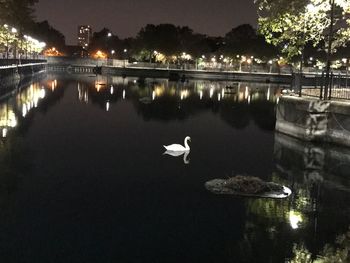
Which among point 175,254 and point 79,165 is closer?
point 175,254

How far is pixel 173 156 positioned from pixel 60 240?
36.6ft

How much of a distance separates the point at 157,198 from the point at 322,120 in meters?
13.3

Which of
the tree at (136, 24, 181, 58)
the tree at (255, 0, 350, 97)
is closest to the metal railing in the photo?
the tree at (255, 0, 350, 97)

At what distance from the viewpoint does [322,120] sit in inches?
1021

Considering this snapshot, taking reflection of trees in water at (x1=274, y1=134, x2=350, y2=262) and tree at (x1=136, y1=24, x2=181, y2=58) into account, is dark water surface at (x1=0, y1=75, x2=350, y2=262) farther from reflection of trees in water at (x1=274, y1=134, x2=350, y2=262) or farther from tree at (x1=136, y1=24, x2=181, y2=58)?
tree at (x1=136, y1=24, x2=181, y2=58)

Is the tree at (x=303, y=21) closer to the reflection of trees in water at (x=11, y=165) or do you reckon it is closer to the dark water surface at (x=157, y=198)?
the dark water surface at (x=157, y=198)

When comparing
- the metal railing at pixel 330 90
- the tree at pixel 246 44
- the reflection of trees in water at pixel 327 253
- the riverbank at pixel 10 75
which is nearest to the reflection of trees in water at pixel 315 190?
the reflection of trees in water at pixel 327 253

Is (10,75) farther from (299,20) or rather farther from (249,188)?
(249,188)

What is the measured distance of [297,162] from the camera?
22.0m

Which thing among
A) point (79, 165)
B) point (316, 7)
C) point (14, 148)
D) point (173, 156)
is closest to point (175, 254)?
point (79, 165)

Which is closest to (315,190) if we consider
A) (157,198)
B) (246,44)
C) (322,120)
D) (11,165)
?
(157,198)

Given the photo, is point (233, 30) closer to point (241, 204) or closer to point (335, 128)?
point (335, 128)

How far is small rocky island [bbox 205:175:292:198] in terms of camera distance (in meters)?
16.1

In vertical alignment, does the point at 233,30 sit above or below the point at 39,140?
above
